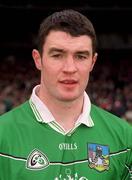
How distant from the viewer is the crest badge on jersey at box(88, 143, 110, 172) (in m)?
2.44

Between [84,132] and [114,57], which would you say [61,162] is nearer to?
[84,132]

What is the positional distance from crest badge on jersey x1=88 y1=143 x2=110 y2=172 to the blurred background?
39.6 feet

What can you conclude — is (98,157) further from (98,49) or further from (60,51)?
(98,49)

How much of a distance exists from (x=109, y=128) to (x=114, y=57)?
55.9 ft

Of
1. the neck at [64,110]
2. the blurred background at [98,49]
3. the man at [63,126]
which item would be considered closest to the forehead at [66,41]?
the man at [63,126]

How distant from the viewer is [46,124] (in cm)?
246

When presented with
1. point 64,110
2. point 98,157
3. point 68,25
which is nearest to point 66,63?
point 68,25

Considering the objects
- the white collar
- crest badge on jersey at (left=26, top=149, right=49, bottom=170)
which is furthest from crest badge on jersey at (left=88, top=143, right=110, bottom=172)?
crest badge on jersey at (left=26, top=149, right=49, bottom=170)

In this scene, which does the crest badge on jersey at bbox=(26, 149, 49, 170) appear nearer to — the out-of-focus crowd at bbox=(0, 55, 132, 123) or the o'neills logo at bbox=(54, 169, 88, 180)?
the o'neills logo at bbox=(54, 169, 88, 180)

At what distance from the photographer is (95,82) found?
18000 millimetres

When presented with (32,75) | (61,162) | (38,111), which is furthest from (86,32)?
(32,75)

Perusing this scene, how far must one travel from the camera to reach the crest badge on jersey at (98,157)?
2441mm

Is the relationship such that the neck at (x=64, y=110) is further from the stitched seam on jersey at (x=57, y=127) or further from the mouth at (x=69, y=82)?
the mouth at (x=69, y=82)

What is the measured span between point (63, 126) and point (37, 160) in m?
0.23
